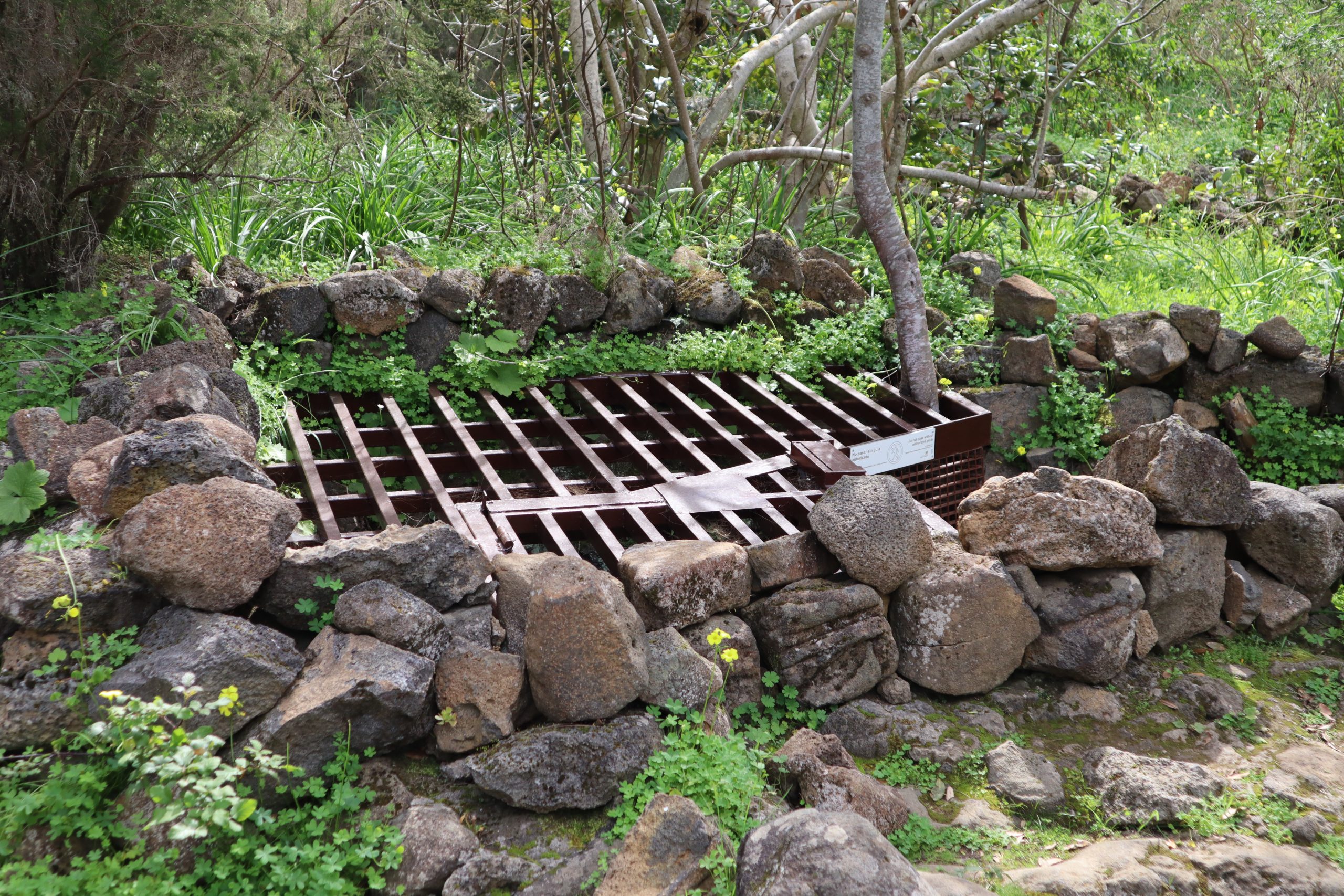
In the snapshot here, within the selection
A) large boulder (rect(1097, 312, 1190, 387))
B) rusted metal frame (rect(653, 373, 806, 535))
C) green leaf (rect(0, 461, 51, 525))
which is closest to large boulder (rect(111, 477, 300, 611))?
green leaf (rect(0, 461, 51, 525))

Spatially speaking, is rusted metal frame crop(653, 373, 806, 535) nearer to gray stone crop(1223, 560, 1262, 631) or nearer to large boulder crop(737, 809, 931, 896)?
large boulder crop(737, 809, 931, 896)

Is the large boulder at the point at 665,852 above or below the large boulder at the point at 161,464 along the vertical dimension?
below

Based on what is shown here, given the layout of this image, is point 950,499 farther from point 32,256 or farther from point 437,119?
point 32,256

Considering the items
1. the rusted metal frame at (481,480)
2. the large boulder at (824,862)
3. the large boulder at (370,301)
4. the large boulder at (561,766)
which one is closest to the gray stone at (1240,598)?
the large boulder at (824,862)

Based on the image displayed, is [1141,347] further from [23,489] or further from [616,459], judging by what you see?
[23,489]

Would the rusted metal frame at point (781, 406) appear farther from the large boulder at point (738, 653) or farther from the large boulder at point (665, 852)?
the large boulder at point (665, 852)

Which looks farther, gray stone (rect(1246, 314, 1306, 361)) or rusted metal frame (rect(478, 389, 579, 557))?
gray stone (rect(1246, 314, 1306, 361))

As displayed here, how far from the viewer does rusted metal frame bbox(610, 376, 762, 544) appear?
4113 mm

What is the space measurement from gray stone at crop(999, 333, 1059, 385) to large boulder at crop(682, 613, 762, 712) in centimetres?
310

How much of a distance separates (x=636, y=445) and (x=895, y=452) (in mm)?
1287

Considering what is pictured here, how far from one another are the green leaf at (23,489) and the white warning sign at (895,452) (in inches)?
129

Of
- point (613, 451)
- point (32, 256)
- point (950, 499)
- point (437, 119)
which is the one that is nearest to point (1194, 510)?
point (950, 499)

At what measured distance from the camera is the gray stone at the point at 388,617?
298 centimetres

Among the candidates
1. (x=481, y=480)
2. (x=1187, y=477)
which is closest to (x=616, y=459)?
(x=481, y=480)
